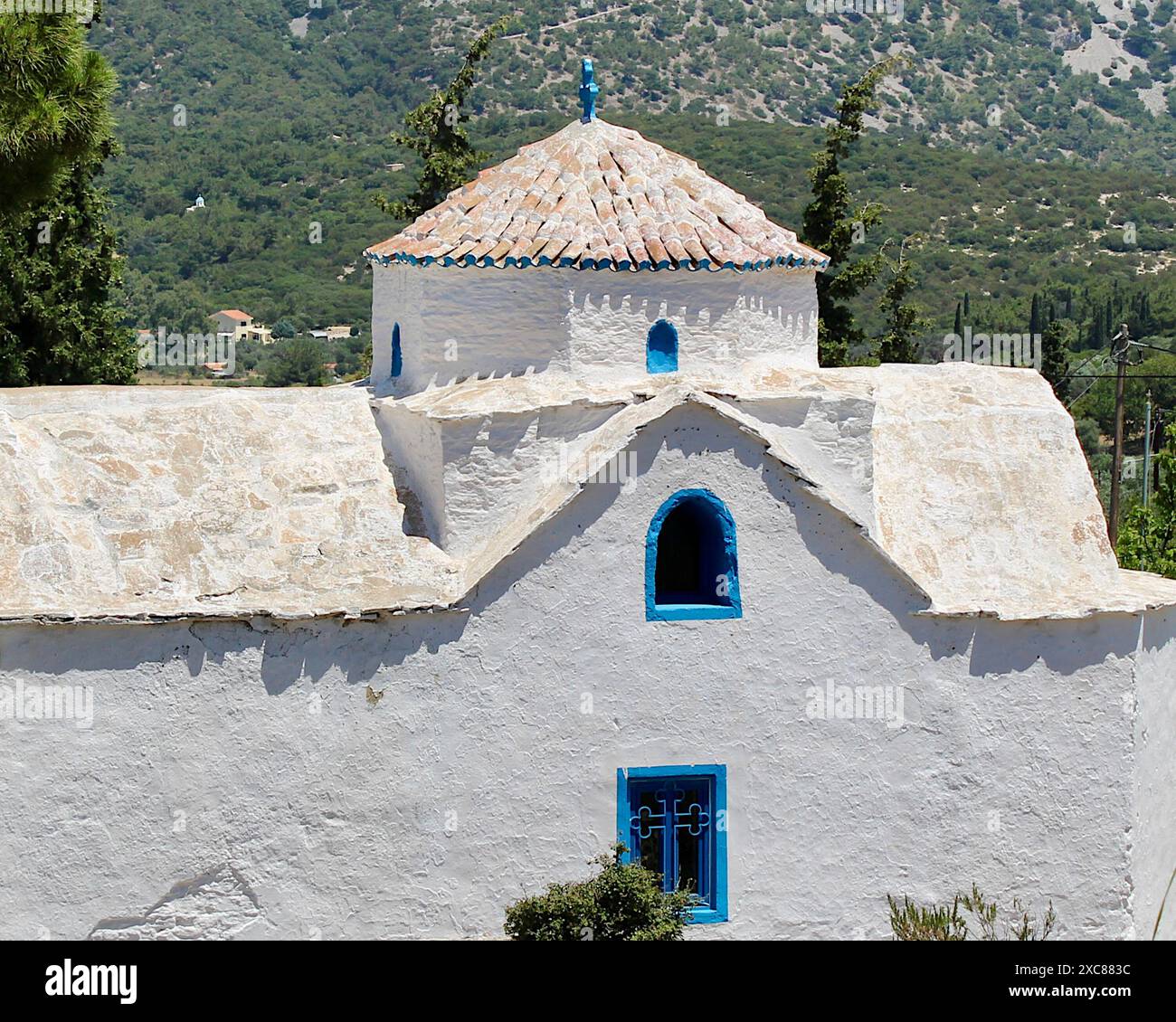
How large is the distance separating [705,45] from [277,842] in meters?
54.0

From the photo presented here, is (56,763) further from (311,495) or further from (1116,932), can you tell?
(1116,932)

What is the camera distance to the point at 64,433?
14438mm

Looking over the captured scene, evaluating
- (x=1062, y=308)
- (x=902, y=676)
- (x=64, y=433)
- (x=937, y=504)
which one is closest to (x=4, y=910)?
(x=64, y=433)

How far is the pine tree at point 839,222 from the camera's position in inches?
1089

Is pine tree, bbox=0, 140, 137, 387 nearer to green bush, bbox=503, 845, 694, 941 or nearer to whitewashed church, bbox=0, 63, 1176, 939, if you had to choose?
whitewashed church, bbox=0, 63, 1176, 939

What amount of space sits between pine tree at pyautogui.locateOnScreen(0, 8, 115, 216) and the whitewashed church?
2724mm

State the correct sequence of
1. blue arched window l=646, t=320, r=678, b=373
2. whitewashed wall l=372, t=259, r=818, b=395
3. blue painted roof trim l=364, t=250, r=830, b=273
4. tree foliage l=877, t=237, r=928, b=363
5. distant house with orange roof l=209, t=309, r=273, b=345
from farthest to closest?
distant house with orange roof l=209, t=309, r=273, b=345 → tree foliage l=877, t=237, r=928, b=363 → blue arched window l=646, t=320, r=678, b=373 → whitewashed wall l=372, t=259, r=818, b=395 → blue painted roof trim l=364, t=250, r=830, b=273

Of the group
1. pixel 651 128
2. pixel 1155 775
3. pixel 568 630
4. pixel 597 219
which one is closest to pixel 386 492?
pixel 568 630

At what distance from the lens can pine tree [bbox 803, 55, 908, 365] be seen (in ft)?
90.7

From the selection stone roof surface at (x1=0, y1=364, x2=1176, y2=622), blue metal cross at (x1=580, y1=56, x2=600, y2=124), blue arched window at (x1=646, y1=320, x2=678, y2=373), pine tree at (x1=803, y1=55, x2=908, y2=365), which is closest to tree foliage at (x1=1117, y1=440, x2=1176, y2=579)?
pine tree at (x1=803, y1=55, x2=908, y2=365)

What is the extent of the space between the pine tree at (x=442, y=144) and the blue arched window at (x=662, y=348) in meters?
13.1

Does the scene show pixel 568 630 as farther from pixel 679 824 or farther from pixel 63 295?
pixel 63 295
